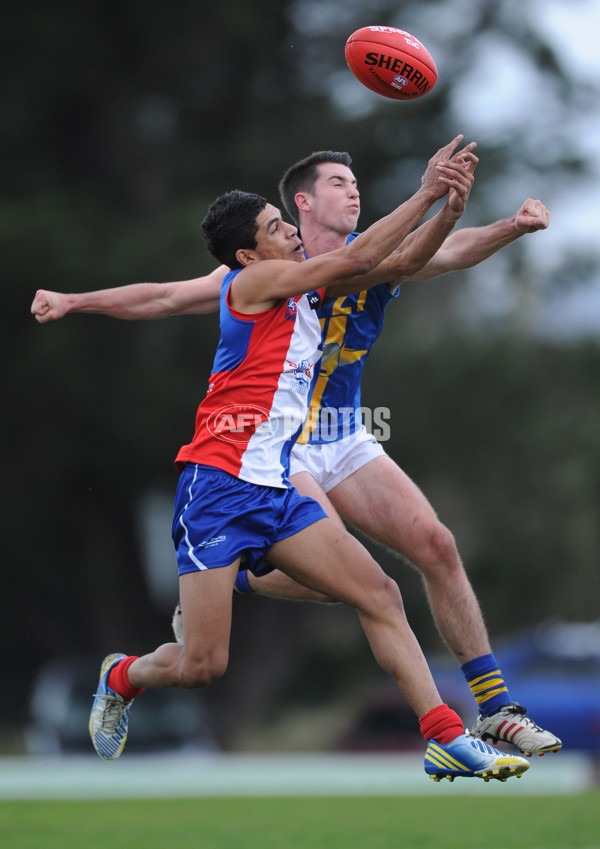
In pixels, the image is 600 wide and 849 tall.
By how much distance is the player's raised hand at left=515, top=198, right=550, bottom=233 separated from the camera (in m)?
5.62

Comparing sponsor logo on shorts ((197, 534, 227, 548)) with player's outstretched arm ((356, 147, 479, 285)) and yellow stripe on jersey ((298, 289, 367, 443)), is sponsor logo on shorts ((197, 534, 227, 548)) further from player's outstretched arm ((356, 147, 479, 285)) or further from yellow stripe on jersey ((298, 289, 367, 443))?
player's outstretched arm ((356, 147, 479, 285))

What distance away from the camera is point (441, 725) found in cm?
511

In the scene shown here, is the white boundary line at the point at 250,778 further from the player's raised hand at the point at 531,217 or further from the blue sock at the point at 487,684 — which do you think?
the player's raised hand at the point at 531,217

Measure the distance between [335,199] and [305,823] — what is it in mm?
7453

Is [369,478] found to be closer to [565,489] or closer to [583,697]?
[583,697]

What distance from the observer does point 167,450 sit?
1881 cm

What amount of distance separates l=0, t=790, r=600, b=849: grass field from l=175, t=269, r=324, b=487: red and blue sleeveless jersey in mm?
5691

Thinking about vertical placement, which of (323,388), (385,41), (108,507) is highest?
(108,507)

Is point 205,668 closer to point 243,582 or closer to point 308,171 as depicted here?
point 243,582

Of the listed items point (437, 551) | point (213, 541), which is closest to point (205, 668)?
point (213, 541)

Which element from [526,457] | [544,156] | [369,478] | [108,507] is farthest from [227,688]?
[369,478]

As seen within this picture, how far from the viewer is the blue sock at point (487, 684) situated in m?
5.59

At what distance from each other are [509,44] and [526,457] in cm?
715

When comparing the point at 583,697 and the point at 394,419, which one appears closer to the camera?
the point at 583,697
